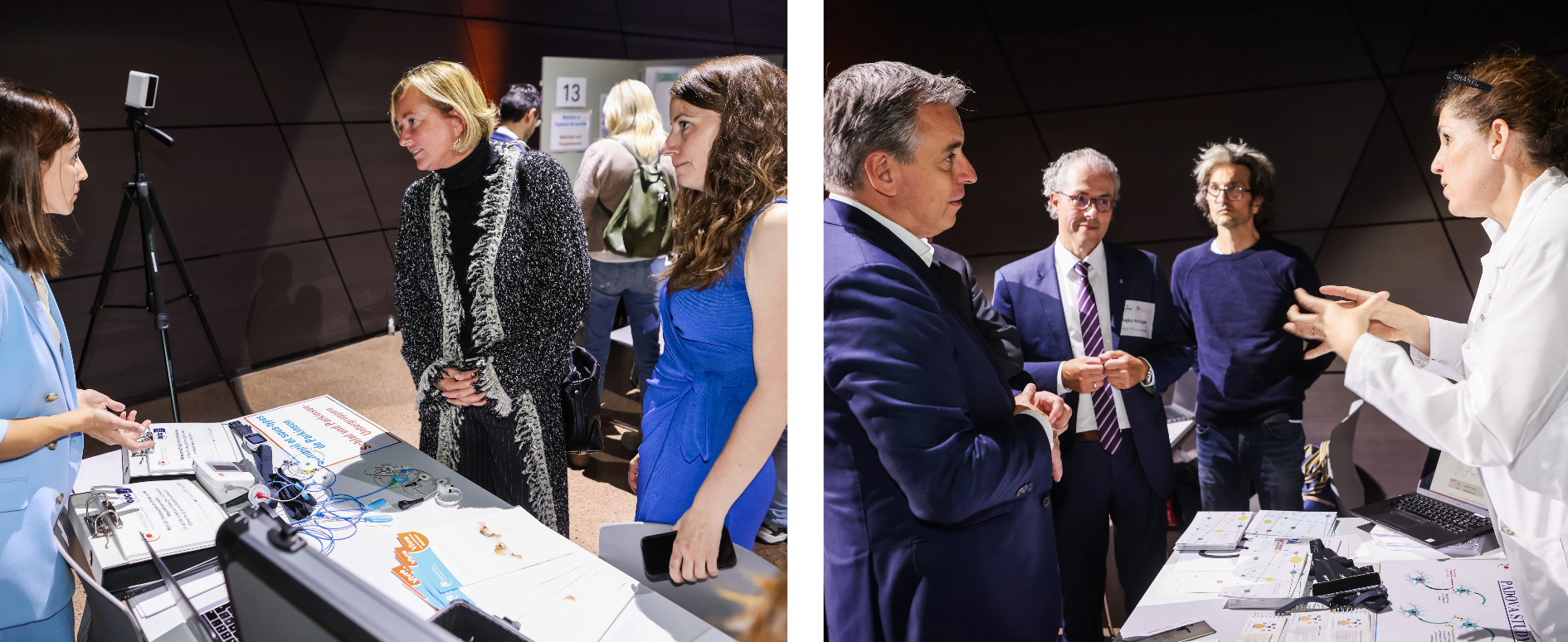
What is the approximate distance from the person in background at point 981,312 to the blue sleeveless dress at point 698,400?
410 millimetres

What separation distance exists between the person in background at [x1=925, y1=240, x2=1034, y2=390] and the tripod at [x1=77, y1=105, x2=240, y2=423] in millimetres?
1718

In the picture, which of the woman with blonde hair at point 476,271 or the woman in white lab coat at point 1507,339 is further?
the woman with blonde hair at point 476,271

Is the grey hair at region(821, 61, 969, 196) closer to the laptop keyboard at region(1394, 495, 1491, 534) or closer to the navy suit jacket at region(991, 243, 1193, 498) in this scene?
the navy suit jacket at region(991, 243, 1193, 498)

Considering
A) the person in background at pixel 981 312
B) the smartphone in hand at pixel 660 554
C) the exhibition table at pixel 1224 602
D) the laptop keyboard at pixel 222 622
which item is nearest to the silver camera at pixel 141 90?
the laptop keyboard at pixel 222 622

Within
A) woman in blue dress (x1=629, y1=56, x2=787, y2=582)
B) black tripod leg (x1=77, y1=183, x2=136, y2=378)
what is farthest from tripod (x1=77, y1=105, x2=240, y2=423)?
woman in blue dress (x1=629, y1=56, x2=787, y2=582)

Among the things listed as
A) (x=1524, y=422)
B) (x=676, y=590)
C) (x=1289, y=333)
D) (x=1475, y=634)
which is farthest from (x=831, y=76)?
(x=1475, y=634)

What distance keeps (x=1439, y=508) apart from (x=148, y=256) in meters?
2.73

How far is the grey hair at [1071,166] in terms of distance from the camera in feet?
4.90

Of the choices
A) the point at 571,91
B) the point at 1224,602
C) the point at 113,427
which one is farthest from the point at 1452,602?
the point at 113,427

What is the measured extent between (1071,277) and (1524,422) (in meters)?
0.72

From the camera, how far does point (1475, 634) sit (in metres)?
1.31

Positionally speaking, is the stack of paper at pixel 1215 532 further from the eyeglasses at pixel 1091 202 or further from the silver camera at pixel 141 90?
the silver camera at pixel 141 90

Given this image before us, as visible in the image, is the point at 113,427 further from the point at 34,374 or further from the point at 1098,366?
the point at 1098,366

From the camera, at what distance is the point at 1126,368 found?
152 centimetres
